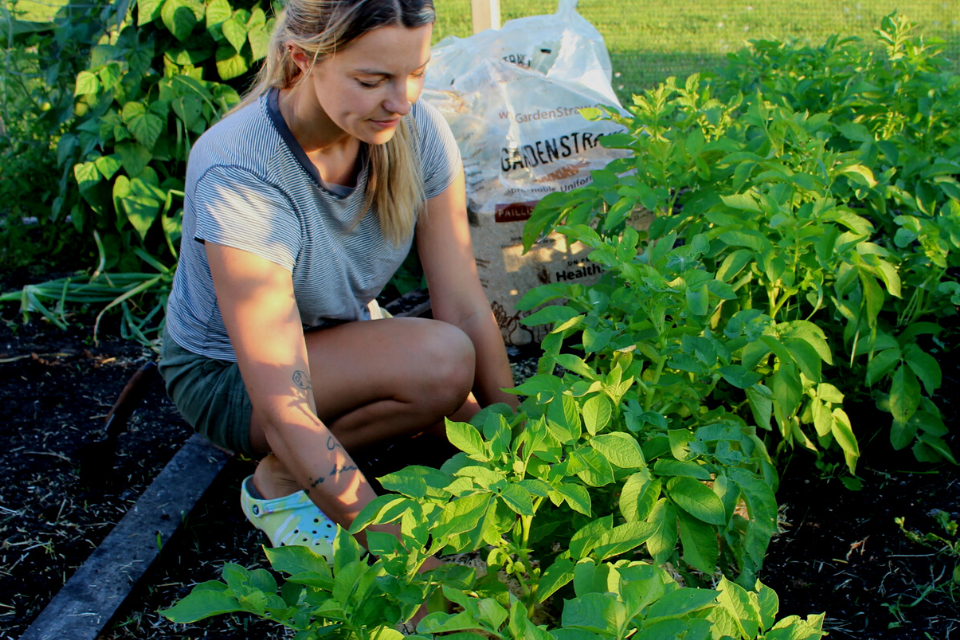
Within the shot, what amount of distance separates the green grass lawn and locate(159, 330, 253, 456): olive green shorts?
349cm

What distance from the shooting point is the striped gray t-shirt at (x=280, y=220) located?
1543 millimetres

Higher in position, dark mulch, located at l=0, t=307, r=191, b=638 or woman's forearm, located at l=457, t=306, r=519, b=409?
woman's forearm, located at l=457, t=306, r=519, b=409

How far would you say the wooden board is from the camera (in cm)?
156

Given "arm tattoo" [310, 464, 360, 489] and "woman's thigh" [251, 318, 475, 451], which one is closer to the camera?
"arm tattoo" [310, 464, 360, 489]

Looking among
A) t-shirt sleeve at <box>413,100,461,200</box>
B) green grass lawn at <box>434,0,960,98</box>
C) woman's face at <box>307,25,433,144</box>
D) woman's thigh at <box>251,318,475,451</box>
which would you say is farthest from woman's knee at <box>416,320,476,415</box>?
green grass lawn at <box>434,0,960,98</box>

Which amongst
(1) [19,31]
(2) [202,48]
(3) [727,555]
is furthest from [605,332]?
(1) [19,31]

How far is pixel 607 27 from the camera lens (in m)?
6.27

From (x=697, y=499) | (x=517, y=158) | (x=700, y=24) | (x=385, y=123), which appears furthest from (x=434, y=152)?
(x=700, y=24)

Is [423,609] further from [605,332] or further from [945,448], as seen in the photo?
[945,448]

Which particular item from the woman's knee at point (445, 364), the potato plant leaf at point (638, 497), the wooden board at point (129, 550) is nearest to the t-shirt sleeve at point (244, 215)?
the woman's knee at point (445, 364)

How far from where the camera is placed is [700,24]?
6172 mm

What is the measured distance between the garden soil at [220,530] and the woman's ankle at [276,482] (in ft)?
0.48

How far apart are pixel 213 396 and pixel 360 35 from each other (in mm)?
851

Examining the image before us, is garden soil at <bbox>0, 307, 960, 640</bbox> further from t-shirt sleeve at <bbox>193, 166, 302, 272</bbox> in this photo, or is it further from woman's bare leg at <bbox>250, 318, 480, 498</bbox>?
t-shirt sleeve at <bbox>193, 166, 302, 272</bbox>
